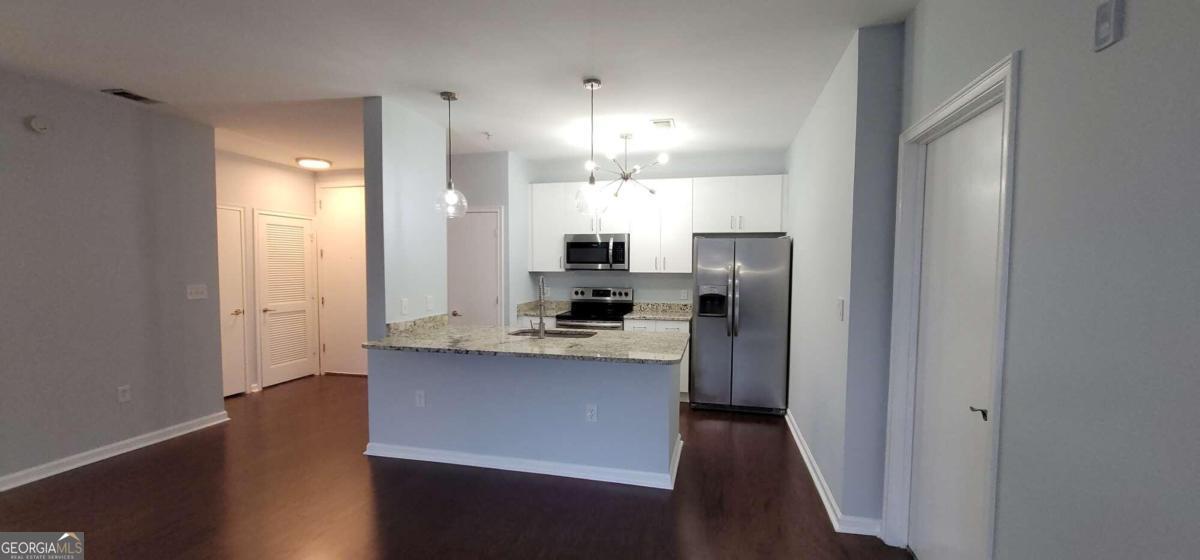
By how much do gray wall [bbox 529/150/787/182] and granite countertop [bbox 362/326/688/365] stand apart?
7.52 feet

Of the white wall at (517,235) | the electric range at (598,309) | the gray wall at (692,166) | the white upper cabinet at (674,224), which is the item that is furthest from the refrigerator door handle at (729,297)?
the white wall at (517,235)

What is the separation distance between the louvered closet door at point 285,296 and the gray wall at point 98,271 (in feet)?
3.41

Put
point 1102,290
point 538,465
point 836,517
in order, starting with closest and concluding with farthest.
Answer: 1. point 1102,290
2. point 836,517
3. point 538,465

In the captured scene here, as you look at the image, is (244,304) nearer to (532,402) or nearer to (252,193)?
(252,193)

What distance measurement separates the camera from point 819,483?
2725mm

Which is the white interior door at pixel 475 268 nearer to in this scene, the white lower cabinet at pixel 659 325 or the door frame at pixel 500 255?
the door frame at pixel 500 255

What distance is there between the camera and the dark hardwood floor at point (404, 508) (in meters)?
2.17

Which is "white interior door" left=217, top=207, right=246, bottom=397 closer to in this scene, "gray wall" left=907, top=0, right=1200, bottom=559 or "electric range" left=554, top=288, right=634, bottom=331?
"electric range" left=554, top=288, right=634, bottom=331

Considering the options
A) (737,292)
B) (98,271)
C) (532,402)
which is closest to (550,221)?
Result: (737,292)

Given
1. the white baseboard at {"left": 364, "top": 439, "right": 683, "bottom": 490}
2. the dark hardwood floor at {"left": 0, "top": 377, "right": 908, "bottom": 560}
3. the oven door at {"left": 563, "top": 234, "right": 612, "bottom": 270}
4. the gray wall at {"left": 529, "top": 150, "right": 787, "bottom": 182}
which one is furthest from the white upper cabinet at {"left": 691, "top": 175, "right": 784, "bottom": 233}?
the white baseboard at {"left": 364, "top": 439, "right": 683, "bottom": 490}

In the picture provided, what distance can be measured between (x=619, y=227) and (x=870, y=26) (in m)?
2.95

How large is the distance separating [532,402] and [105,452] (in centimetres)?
306

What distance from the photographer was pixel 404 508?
2.53 m

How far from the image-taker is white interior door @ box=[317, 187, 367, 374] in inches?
212
